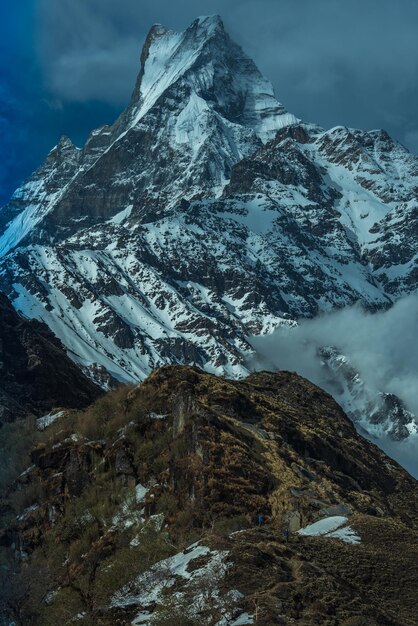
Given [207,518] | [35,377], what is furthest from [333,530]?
[35,377]

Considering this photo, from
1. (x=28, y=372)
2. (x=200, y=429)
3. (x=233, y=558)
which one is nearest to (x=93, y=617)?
(x=233, y=558)

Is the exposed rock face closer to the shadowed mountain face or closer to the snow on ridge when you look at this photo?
the shadowed mountain face

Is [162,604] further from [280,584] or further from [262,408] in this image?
[262,408]

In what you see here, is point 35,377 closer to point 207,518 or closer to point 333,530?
point 207,518

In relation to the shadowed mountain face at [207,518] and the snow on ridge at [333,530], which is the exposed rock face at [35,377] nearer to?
the shadowed mountain face at [207,518]

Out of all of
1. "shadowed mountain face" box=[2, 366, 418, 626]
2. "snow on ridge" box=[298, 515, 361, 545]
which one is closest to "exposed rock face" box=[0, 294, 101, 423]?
"shadowed mountain face" box=[2, 366, 418, 626]
